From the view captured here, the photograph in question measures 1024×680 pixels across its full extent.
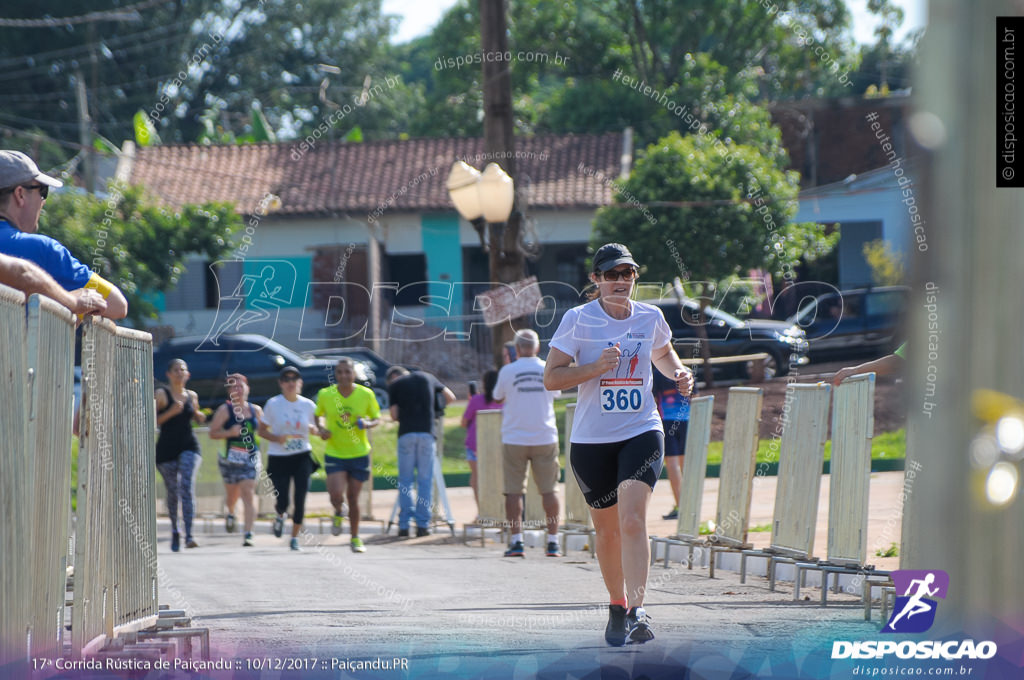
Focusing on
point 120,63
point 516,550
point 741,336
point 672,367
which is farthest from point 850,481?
point 120,63

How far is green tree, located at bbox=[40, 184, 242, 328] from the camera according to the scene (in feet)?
81.1

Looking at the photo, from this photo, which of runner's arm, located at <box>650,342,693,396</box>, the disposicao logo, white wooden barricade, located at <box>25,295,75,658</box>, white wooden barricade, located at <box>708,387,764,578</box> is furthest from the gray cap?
white wooden barricade, located at <box>708,387,764,578</box>

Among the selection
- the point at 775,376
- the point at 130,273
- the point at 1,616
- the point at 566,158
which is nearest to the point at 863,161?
the point at 566,158

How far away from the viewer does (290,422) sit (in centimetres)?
1167

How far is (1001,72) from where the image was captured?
4.56 feet

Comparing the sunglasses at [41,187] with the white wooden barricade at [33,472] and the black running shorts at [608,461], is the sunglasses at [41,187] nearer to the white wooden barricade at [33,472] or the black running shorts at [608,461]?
the white wooden barricade at [33,472]

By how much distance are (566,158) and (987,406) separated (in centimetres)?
2841

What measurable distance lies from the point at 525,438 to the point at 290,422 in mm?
2308

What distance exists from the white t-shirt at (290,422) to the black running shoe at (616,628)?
6661mm

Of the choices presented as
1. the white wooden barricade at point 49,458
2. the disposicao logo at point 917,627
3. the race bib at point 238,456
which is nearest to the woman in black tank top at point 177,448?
the race bib at point 238,456

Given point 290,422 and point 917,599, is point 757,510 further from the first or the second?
Answer: point 917,599

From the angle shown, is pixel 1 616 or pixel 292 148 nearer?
pixel 1 616

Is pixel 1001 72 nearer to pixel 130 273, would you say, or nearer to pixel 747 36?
pixel 130 273

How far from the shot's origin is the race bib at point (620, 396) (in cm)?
562
